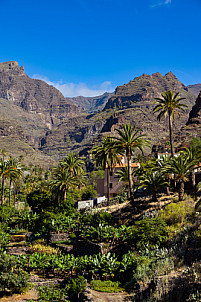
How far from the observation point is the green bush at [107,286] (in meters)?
18.6

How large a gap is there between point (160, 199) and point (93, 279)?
56.0 feet

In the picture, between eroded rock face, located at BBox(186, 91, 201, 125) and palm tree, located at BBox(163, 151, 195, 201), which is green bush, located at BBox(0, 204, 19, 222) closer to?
palm tree, located at BBox(163, 151, 195, 201)

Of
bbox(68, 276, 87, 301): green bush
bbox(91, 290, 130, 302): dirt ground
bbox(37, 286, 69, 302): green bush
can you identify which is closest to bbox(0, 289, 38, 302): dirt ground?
bbox(37, 286, 69, 302): green bush

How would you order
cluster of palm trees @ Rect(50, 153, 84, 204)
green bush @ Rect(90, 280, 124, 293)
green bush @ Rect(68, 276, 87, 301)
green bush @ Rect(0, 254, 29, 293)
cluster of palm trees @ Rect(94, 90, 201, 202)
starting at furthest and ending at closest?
cluster of palm trees @ Rect(50, 153, 84, 204)
cluster of palm trees @ Rect(94, 90, 201, 202)
green bush @ Rect(90, 280, 124, 293)
green bush @ Rect(0, 254, 29, 293)
green bush @ Rect(68, 276, 87, 301)

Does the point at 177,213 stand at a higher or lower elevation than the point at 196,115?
lower

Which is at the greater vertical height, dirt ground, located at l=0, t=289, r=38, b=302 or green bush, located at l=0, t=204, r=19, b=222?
green bush, located at l=0, t=204, r=19, b=222

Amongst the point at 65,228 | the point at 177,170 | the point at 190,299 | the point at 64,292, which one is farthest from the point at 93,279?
the point at 65,228

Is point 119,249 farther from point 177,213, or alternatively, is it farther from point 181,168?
point 181,168

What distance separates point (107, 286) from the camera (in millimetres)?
19547

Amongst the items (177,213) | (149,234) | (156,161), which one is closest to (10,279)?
(149,234)

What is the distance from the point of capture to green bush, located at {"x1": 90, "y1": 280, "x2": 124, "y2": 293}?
61.1 feet

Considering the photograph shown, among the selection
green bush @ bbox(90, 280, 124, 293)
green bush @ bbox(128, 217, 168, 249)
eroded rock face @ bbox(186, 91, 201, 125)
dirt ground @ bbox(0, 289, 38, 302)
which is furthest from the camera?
eroded rock face @ bbox(186, 91, 201, 125)

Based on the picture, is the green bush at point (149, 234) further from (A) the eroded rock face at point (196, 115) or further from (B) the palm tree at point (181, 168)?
(A) the eroded rock face at point (196, 115)

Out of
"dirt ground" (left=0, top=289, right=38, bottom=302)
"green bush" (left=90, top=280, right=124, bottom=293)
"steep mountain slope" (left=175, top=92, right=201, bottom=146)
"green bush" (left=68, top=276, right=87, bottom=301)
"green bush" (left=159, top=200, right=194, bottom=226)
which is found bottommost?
"green bush" (left=90, top=280, right=124, bottom=293)
